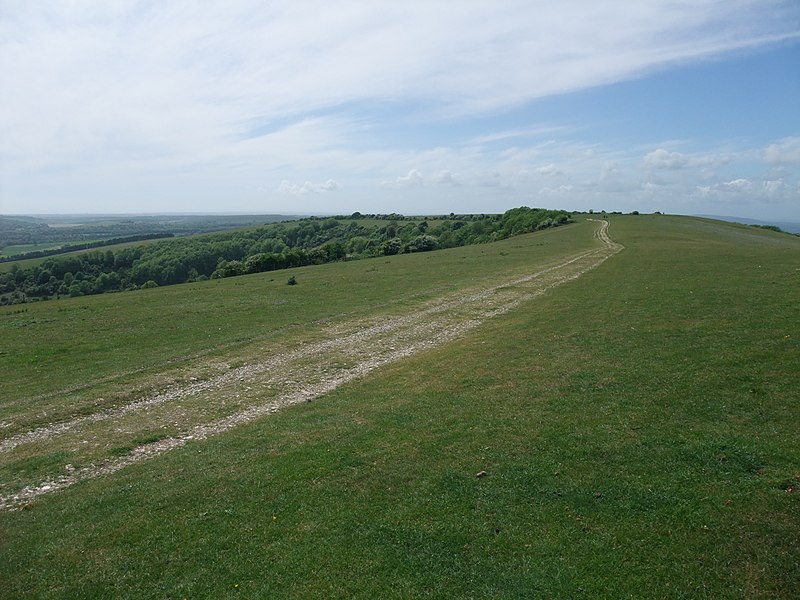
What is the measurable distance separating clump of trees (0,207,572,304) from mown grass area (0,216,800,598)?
66.2m

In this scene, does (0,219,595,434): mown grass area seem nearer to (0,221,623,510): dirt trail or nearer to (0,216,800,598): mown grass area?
(0,221,623,510): dirt trail

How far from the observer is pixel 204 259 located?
11338cm

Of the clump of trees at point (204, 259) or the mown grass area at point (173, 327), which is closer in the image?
the mown grass area at point (173, 327)

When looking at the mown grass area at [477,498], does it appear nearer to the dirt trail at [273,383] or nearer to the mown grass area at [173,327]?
the dirt trail at [273,383]

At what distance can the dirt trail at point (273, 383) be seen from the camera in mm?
16016

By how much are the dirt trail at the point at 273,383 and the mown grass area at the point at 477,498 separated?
1.13 m

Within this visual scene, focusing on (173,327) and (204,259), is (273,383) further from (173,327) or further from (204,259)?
(204,259)

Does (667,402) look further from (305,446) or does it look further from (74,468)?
(74,468)

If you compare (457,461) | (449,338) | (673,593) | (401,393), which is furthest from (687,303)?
(673,593)

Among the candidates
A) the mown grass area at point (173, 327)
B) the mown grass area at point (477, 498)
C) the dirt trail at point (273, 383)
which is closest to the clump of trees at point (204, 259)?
the mown grass area at point (173, 327)

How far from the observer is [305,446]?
1481 centimetres

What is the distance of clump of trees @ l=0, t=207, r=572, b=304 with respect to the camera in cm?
8206

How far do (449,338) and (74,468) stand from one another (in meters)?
19.0

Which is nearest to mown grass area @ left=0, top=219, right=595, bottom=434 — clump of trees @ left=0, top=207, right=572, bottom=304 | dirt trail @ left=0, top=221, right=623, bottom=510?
dirt trail @ left=0, top=221, right=623, bottom=510
